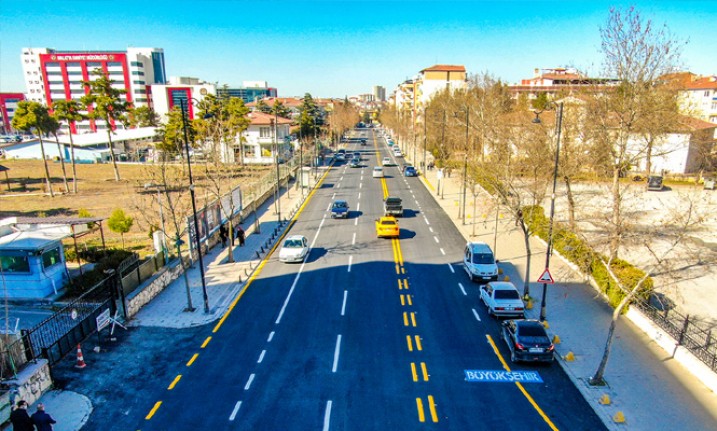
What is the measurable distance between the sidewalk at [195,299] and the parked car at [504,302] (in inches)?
497

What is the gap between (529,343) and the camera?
1581cm

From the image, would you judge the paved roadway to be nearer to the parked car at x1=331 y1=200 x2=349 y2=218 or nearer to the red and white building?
the parked car at x1=331 y1=200 x2=349 y2=218

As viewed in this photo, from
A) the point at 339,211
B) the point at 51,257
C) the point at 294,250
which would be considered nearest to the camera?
the point at 51,257

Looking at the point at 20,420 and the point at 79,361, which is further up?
the point at 20,420

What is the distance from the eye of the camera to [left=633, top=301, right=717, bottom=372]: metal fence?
15127 millimetres

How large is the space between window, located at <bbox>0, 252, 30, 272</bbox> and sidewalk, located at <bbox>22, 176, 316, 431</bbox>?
5.90m

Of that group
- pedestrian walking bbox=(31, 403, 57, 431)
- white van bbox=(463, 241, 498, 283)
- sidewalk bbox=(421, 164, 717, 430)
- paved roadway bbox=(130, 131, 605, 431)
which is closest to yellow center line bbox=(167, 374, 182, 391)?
paved roadway bbox=(130, 131, 605, 431)

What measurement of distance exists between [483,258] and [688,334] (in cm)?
964

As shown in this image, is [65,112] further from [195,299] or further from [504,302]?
[504,302]

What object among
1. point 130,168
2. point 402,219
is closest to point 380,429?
point 402,219

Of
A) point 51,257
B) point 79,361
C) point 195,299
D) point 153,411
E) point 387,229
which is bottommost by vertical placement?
point 153,411

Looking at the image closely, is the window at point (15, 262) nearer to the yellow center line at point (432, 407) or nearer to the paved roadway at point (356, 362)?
the paved roadway at point (356, 362)

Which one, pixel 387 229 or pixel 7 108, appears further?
pixel 7 108

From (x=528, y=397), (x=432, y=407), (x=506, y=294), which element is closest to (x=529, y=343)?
(x=528, y=397)
